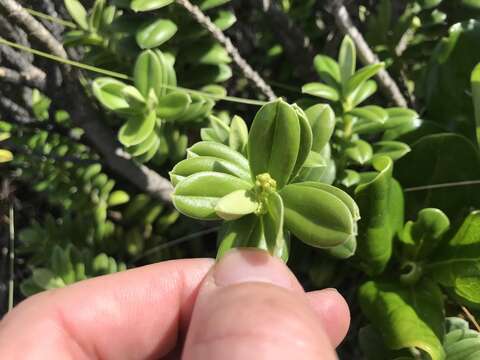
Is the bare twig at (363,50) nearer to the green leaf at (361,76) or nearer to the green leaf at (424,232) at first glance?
the green leaf at (361,76)

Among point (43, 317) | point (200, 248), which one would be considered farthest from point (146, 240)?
point (43, 317)

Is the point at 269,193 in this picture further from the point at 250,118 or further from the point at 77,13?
the point at 250,118

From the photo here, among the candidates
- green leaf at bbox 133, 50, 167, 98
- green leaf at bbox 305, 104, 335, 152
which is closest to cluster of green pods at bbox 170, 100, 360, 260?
green leaf at bbox 305, 104, 335, 152

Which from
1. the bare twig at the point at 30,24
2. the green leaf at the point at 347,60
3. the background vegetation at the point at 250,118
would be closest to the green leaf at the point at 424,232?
the background vegetation at the point at 250,118

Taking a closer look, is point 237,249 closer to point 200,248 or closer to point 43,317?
point 43,317

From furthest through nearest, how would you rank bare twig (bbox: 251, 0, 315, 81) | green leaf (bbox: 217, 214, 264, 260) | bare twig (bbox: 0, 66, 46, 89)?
bare twig (bbox: 251, 0, 315, 81) → bare twig (bbox: 0, 66, 46, 89) → green leaf (bbox: 217, 214, 264, 260)

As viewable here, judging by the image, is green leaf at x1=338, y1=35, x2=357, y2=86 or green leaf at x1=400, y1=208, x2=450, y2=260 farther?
green leaf at x1=338, y1=35, x2=357, y2=86

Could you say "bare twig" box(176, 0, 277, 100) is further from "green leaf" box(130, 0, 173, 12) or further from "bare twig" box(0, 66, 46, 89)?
"bare twig" box(0, 66, 46, 89)

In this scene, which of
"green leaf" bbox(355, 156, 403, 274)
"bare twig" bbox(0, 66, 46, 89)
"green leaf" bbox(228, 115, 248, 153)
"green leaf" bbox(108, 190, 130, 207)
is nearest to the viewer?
"green leaf" bbox(228, 115, 248, 153)
